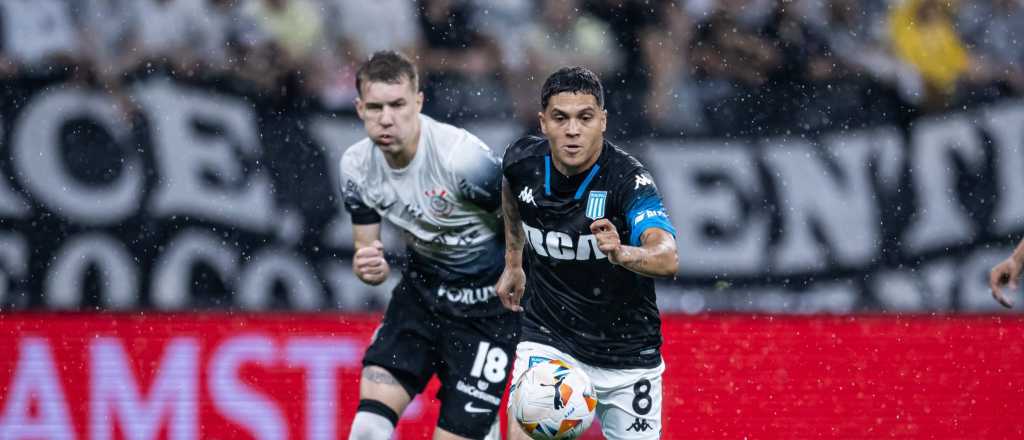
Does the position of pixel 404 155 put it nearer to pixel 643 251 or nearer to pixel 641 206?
pixel 641 206

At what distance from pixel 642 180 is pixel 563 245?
1.31ft

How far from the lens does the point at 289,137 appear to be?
7.19 m

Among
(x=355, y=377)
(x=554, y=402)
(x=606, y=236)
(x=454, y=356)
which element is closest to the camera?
(x=606, y=236)

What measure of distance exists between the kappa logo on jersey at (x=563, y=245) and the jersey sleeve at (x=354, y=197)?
884 millimetres

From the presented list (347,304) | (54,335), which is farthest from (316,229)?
(54,335)

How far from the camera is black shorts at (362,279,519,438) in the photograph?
5344 mm

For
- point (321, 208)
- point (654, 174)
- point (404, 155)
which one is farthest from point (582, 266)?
point (321, 208)

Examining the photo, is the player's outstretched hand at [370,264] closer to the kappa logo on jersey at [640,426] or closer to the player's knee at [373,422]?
the player's knee at [373,422]

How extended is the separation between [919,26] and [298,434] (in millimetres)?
4230

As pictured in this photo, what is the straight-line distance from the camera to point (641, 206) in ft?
14.9

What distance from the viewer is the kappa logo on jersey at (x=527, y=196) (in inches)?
190

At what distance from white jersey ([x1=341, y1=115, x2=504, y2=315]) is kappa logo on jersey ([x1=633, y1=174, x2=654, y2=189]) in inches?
32.3

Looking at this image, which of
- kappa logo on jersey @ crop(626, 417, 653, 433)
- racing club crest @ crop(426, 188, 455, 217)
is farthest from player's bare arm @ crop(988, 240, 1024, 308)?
racing club crest @ crop(426, 188, 455, 217)

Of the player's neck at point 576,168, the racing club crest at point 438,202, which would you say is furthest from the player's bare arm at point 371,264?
the player's neck at point 576,168
